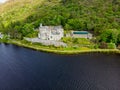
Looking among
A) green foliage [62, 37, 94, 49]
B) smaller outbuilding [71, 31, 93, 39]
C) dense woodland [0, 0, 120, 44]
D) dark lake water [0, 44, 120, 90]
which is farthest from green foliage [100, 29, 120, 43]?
dark lake water [0, 44, 120, 90]

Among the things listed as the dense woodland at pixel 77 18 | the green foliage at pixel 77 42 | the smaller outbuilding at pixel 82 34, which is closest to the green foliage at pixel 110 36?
the dense woodland at pixel 77 18

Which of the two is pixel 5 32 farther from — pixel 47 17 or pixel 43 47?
pixel 43 47

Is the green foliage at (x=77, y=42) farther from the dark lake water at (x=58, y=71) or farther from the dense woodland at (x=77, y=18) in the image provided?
the dark lake water at (x=58, y=71)

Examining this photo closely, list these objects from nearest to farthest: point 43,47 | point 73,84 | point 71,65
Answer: point 73,84, point 71,65, point 43,47

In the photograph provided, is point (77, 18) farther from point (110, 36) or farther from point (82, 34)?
point (110, 36)

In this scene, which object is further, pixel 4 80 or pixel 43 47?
pixel 43 47

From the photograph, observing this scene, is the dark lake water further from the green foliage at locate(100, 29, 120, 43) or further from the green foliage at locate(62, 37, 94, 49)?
the green foliage at locate(100, 29, 120, 43)

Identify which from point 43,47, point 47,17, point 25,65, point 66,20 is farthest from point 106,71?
point 47,17
